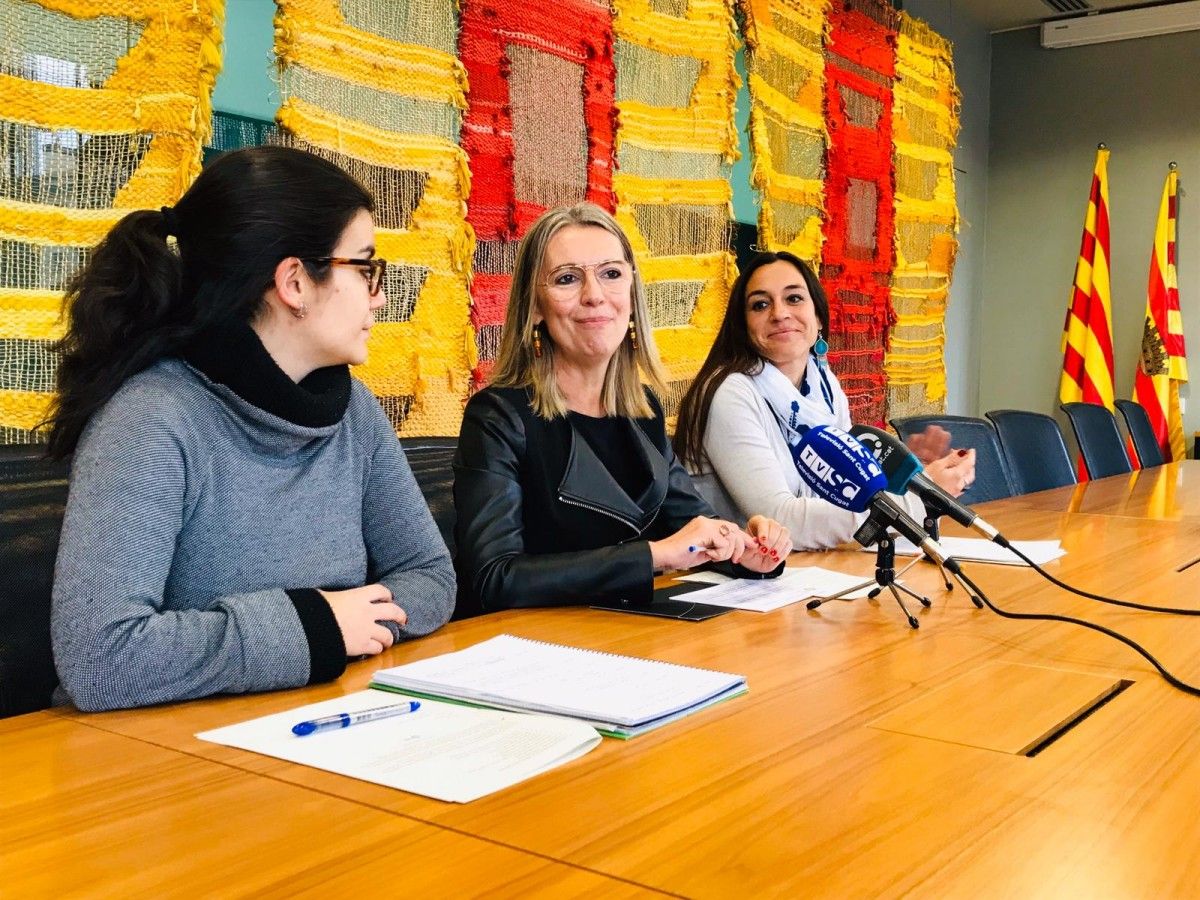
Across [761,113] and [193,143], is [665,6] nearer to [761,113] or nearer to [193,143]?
[761,113]

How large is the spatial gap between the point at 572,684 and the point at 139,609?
0.46 metres

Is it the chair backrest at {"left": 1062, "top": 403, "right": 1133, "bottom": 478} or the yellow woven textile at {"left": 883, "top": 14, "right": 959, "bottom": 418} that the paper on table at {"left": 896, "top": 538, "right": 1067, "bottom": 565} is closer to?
the chair backrest at {"left": 1062, "top": 403, "right": 1133, "bottom": 478}

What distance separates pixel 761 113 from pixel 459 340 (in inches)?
73.4

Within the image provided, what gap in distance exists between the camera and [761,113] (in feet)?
14.1

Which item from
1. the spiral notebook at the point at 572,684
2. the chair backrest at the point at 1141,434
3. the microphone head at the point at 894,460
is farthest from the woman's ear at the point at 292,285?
the chair backrest at the point at 1141,434

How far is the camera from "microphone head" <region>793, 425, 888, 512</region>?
63.9 inches

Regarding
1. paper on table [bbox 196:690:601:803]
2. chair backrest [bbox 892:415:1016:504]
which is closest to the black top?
paper on table [bbox 196:690:601:803]

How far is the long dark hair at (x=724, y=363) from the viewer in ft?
8.69

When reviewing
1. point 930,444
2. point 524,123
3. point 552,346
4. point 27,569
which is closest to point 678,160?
point 524,123

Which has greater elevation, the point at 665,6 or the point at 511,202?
the point at 665,6

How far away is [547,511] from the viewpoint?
1.99 m

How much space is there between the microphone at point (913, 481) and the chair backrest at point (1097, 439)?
3100mm

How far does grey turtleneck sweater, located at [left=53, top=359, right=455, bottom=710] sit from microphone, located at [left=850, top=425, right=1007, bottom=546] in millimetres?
664

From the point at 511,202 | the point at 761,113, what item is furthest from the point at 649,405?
the point at 761,113
